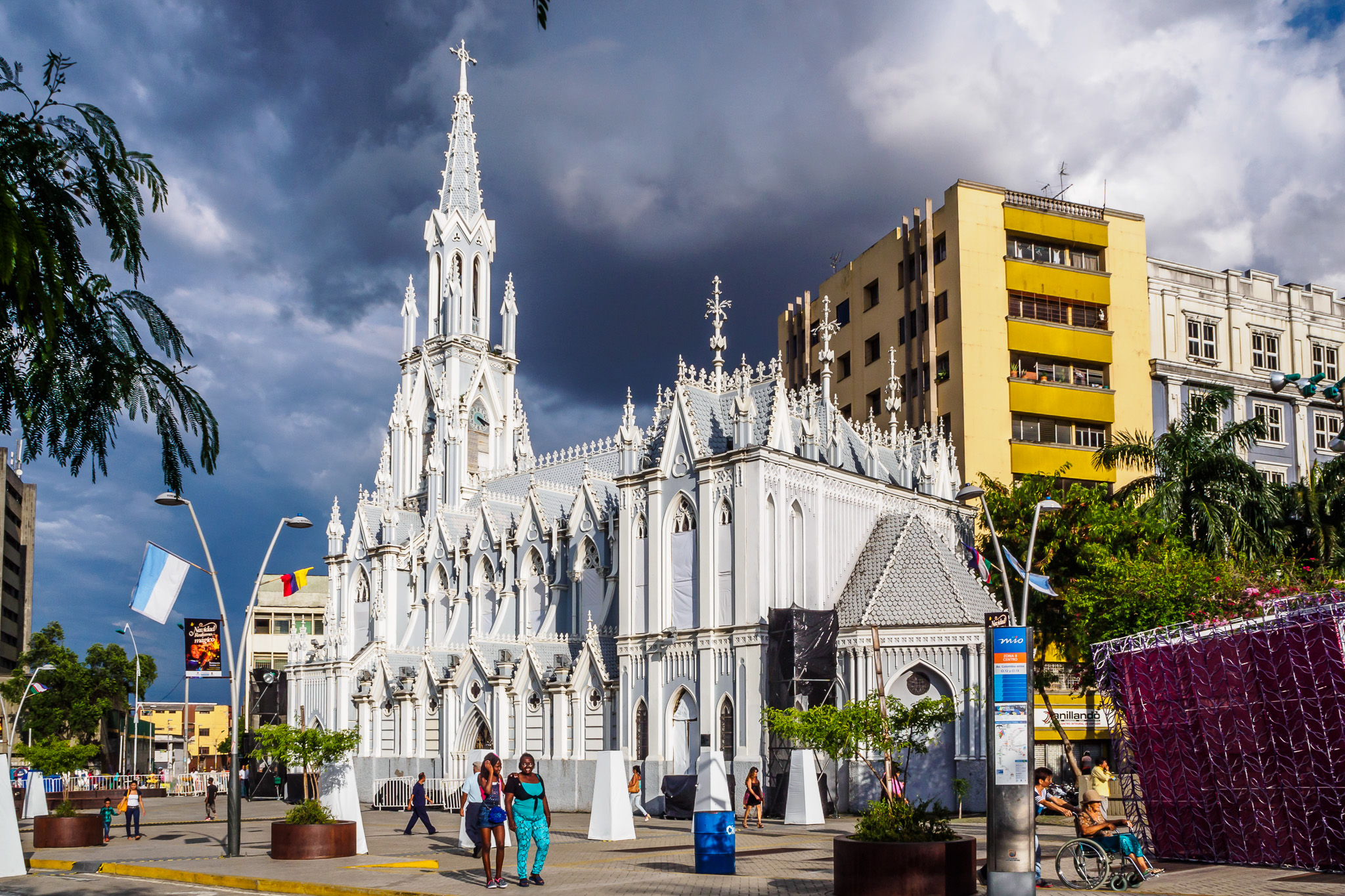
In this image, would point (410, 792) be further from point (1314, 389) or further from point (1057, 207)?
point (1057, 207)

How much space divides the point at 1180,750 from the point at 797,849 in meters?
7.87

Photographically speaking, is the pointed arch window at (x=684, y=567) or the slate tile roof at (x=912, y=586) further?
the pointed arch window at (x=684, y=567)

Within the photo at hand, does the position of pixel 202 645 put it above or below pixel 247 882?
above

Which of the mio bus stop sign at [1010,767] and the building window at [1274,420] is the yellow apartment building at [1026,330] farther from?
the mio bus stop sign at [1010,767]

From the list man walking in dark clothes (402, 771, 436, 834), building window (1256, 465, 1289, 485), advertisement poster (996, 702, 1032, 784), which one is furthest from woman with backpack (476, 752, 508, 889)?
building window (1256, 465, 1289, 485)

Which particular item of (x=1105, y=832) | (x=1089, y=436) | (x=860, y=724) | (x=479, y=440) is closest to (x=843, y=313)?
(x=1089, y=436)

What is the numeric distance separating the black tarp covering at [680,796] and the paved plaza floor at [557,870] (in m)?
5.25

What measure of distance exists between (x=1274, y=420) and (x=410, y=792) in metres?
43.1

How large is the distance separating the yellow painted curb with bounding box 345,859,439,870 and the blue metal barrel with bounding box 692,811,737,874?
16.2 ft

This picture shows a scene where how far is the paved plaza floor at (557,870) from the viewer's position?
1873 cm

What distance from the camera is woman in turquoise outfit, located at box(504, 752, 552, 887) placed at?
18.0 meters

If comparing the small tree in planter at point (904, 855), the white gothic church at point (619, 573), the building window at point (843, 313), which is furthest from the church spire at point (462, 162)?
the small tree in planter at point (904, 855)

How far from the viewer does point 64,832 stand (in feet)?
95.1

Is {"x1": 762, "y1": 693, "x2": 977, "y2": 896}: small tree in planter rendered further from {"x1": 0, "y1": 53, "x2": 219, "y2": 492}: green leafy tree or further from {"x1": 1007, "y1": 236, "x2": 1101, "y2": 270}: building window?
{"x1": 1007, "y1": 236, "x2": 1101, "y2": 270}: building window
